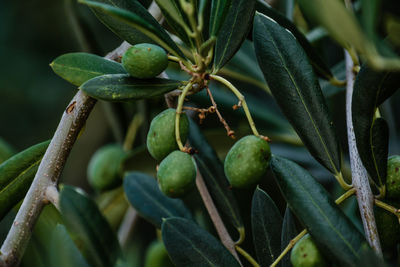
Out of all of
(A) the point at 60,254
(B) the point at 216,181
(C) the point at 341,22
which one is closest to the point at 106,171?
(B) the point at 216,181

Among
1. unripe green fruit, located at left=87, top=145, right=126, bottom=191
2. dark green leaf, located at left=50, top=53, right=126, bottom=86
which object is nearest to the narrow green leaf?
dark green leaf, located at left=50, top=53, right=126, bottom=86

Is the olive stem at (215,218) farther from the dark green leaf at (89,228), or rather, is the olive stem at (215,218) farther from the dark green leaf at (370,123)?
the dark green leaf at (370,123)

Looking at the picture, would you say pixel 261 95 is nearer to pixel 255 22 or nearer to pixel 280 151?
pixel 280 151

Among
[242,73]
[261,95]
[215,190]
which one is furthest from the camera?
[261,95]

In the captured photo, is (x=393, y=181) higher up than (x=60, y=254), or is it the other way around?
(x=60, y=254)

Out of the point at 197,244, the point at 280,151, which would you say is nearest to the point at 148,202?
the point at 197,244

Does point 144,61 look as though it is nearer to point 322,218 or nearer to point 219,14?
point 219,14
